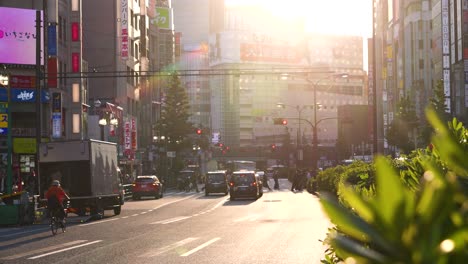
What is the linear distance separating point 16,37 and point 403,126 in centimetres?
4397

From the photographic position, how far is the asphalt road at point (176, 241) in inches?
624

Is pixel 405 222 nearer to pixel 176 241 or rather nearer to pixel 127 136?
pixel 176 241

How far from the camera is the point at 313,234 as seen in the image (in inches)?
848

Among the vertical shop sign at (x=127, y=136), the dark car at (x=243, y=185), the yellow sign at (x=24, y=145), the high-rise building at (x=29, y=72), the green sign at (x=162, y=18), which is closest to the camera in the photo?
the yellow sign at (x=24, y=145)

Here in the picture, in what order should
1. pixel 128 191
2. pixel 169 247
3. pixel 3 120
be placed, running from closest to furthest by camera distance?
pixel 169 247 < pixel 3 120 < pixel 128 191

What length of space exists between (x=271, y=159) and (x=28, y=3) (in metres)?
133

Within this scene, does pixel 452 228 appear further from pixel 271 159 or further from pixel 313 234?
pixel 271 159

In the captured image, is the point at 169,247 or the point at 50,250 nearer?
the point at 50,250

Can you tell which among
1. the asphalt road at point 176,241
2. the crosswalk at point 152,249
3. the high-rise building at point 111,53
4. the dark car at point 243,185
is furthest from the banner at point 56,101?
the crosswalk at point 152,249

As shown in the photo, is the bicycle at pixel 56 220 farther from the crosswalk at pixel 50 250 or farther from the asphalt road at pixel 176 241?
the crosswalk at pixel 50 250

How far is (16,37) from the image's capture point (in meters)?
55.6

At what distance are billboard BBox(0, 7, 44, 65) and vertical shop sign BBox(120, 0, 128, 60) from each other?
24660 mm

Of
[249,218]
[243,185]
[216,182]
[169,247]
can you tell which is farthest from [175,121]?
[169,247]

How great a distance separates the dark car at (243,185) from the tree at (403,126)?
3543 cm
